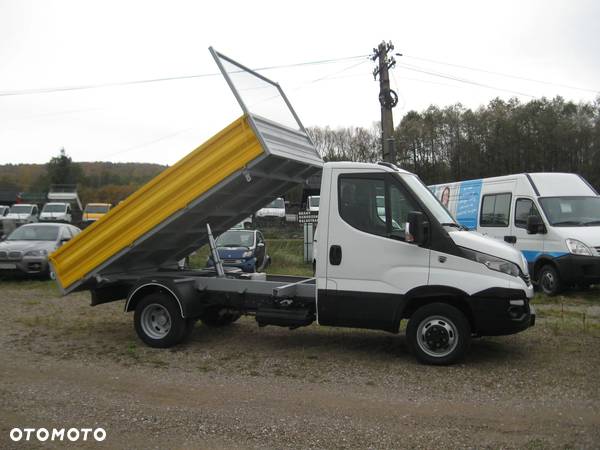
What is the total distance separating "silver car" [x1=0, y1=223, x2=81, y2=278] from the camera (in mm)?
14609

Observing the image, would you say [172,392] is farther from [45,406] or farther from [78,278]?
[78,278]

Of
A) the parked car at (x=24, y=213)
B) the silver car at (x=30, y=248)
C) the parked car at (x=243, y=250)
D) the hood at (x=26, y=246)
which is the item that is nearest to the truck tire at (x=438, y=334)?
the parked car at (x=243, y=250)

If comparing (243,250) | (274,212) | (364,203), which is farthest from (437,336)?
(274,212)

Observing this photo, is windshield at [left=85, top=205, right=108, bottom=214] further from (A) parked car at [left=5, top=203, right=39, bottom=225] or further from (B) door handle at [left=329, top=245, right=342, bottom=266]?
(B) door handle at [left=329, top=245, right=342, bottom=266]

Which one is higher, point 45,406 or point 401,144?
point 401,144

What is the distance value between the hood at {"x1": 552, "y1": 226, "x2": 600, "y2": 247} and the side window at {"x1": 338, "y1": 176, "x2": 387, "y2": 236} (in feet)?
22.4

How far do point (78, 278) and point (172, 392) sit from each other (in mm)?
2684

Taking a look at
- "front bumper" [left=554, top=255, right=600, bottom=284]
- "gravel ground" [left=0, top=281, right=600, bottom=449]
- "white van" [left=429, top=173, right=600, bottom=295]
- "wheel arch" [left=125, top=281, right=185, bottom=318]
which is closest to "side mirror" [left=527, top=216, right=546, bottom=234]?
"white van" [left=429, top=173, right=600, bottom=295]

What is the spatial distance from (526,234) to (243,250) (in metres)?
8.05

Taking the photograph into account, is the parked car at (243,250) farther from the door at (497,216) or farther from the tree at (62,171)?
the tree at (62,171)

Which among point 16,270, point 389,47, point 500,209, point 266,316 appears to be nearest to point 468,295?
Answer: point 266,316

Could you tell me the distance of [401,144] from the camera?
49.4m

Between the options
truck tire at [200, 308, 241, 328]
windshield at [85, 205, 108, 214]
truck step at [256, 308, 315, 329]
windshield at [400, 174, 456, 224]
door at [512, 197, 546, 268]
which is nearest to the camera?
windshield at [400, 174, 456, 224]

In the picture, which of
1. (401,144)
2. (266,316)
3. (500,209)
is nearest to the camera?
(266,316)
